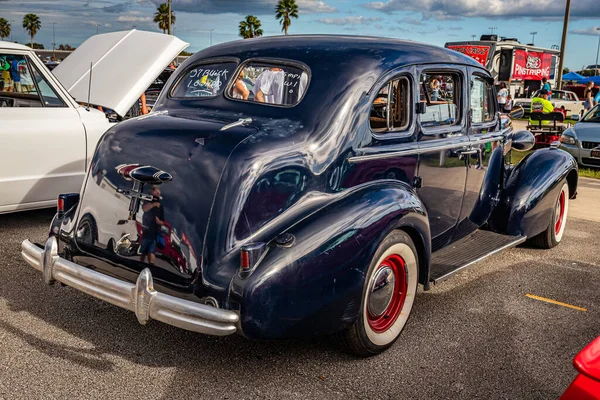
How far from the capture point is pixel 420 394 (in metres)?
3.35

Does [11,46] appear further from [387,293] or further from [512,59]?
[512,59]

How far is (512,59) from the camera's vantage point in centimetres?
3184

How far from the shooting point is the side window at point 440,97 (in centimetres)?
462

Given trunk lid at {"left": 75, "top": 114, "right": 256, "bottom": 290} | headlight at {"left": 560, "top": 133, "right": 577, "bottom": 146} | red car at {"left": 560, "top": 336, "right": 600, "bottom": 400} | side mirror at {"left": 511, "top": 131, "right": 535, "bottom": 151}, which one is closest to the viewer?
red car at {"left": 560, "top": 336, "right": 600, "bottom": 400}

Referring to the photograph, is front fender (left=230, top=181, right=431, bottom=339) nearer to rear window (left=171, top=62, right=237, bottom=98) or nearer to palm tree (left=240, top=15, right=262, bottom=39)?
rear window (left=171, top=62, right=237, bottom=98)

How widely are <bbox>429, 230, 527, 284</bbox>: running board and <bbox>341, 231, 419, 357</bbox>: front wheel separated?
29 centimetres

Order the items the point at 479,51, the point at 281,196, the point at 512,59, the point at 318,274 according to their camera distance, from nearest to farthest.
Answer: the point at 318,274 < the point at 281,196 < the point at 479,51 < the point at 512,59

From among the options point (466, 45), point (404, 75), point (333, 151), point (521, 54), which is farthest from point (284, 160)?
point (521, 54)

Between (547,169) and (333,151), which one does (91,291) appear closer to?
(333,151)

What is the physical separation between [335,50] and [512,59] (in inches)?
1189

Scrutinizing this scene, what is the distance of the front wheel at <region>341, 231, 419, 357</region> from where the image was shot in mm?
3600

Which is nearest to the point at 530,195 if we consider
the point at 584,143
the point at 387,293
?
the point at 387,293

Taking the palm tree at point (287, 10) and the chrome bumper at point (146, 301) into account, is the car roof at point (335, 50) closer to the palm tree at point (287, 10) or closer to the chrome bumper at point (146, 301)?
the chrome bumper at point (146, 301)

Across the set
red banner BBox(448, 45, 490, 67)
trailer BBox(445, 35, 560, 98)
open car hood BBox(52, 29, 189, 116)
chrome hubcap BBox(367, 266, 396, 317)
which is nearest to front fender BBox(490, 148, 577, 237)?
chrome hubcap BBox(367, 266, 396, 317)
